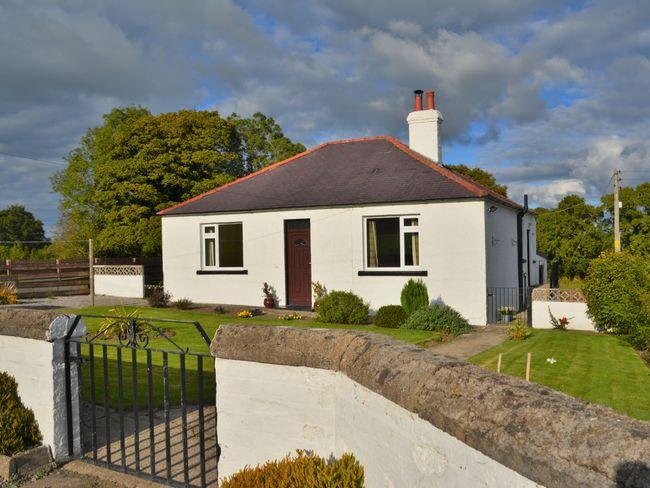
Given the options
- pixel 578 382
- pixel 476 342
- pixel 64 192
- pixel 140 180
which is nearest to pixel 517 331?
pixel 476 342

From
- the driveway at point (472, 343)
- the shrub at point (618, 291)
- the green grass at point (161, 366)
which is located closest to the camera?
the green grass at point (161, 366)

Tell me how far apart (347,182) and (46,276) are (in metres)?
15.4

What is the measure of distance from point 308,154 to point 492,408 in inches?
809

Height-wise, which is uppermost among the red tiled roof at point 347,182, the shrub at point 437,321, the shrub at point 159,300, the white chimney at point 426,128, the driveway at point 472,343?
the white chimney at point 426,128

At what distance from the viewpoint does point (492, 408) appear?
2.28 meters

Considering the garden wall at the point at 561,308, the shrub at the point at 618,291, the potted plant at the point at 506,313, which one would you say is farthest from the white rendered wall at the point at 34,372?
the potted plant at the point at 506,313

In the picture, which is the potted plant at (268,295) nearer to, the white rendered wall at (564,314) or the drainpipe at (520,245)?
the white rendered wall at (564,314)

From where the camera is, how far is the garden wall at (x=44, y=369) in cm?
530

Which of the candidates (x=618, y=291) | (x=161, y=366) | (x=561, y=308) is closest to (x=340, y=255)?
(x=561, y=308)

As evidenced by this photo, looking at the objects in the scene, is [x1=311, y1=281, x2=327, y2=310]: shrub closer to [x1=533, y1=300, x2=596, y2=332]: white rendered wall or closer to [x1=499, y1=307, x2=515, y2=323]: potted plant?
[x1=499, y1=307, x2=515, y2=323]: potted plant

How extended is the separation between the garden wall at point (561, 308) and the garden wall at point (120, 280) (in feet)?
54.3

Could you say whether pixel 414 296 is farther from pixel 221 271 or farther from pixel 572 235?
pixel 572 235

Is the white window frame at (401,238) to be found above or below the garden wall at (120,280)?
above

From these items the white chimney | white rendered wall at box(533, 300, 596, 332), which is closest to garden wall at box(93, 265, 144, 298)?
the white chimney
